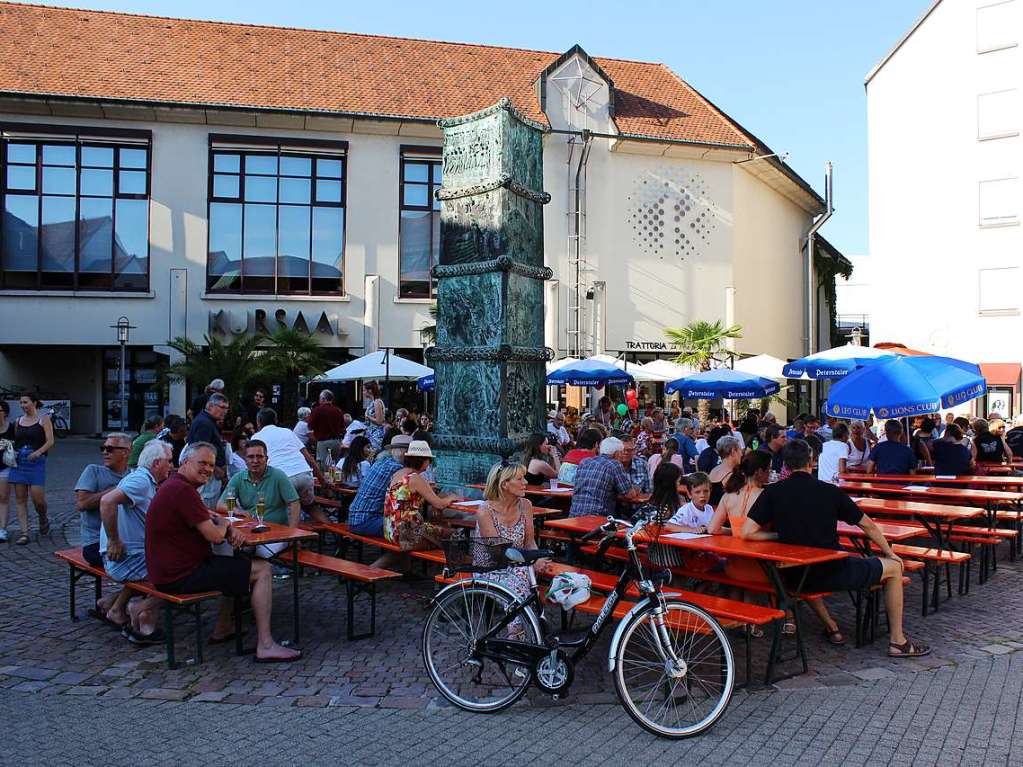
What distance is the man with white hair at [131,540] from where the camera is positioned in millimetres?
6473

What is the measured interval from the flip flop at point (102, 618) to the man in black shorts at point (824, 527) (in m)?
4.56

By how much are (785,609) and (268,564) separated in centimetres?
338

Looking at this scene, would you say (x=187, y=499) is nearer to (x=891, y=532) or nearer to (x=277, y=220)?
(x=891, y=532)

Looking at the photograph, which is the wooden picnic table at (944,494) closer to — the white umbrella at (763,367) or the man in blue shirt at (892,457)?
the man in blue shirt at (892,457)

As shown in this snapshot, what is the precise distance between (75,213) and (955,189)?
27.4m

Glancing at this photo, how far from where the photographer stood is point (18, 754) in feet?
15.1

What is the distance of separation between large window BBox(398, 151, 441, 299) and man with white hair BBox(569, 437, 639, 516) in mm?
22578

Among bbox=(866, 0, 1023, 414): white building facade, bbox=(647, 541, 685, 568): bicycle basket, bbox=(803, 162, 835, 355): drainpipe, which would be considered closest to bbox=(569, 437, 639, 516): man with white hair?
bbox=(647, 541, 685, 568): bicycle basket

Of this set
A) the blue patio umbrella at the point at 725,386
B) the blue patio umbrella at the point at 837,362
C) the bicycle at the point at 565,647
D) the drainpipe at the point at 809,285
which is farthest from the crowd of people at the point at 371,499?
the drainpipe at the point at 809,285

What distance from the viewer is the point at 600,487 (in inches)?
326

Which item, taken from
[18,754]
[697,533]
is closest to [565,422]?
[697,533]

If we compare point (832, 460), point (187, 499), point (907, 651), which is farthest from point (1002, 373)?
point (187, 499)

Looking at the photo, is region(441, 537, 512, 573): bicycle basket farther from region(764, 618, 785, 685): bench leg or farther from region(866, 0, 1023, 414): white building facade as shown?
region(866, 0, 1023, 414): white building facade

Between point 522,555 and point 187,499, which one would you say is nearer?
point 522,555
